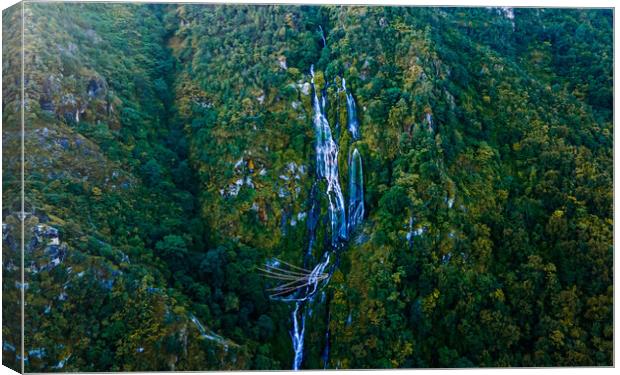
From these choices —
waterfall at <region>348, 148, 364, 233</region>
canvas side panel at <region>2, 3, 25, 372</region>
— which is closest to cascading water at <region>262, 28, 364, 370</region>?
waterfall at <region>348, 148, 364, 233</region>

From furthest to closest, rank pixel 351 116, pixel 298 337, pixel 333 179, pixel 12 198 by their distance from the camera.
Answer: pixel 351 116
pixel 333 179
pixel 298 337
pixel 12 198

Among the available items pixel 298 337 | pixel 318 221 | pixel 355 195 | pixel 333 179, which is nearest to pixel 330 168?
pixel 333 179

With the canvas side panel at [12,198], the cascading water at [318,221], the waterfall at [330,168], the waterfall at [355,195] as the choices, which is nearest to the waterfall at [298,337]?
the cascading water at [318,221]

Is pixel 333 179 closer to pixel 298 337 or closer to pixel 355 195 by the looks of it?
pixel 355 195

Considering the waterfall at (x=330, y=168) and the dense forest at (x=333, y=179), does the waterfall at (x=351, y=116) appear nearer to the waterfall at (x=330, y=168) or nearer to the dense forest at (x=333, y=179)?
the dense forest at (x=333, y=179)

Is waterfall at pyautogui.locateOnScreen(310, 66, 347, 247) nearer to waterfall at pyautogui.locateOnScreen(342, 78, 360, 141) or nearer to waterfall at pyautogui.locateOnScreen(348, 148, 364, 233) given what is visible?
waterfall at pyautogui.locateOnScreen(348, 148, 364, 233)

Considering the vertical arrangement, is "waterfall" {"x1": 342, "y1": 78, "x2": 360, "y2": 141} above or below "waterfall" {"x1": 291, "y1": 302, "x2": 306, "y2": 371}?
above

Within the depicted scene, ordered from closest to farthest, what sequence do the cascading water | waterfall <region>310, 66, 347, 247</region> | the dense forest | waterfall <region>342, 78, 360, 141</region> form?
the dense forest, the cascading water, waterfall <region>310, 66, 347, 247</region>, waterfall <region>342, 78, 360, 141</region>
